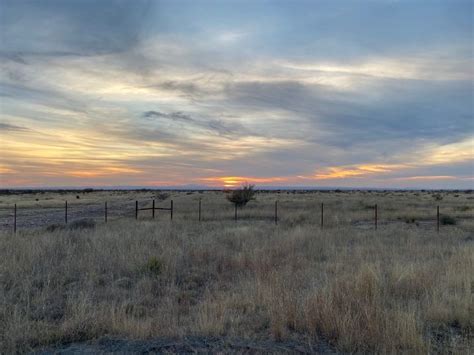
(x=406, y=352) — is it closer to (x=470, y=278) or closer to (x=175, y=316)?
(x=175, y=316)

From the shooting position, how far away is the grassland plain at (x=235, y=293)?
20.3ft

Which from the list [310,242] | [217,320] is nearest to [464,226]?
[310,242]

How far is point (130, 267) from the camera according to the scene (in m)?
11.2

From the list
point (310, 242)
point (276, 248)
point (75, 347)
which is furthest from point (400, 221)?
point (75, 347)

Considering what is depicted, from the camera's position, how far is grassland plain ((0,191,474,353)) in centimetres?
620

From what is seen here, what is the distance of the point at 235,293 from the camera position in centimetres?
873

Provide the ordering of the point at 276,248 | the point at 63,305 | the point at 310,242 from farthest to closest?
the point at 310,242 < the point at 276,248 < the point at 63,305

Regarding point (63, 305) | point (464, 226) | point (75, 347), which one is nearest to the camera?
point (75, 347)

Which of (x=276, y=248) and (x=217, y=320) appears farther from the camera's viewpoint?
(x=276, y=248)

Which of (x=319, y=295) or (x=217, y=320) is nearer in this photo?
(x=217, y=320)

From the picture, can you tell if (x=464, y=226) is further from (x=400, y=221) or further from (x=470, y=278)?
(x=470, y=278)

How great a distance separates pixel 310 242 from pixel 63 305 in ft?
34.1

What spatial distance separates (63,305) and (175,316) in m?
2.56

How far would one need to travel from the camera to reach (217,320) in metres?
6.72
